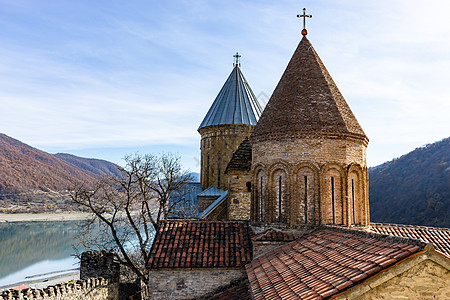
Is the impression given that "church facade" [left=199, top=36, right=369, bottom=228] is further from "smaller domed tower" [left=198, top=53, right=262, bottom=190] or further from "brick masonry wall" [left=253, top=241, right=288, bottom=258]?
"smaller domed tower" [left=198, top=53, right=262, bottom=190]

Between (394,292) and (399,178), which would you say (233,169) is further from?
(399,178)

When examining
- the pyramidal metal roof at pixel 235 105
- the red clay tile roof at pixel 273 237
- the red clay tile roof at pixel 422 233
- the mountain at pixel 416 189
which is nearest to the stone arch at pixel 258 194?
the red clay tile roof at pixel 273 237

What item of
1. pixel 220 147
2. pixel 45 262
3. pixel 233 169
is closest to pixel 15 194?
pixel 45 262

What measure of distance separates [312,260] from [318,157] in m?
3.51

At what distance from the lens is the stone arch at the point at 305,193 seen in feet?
28.7

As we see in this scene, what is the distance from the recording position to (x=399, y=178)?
4434 centimetres

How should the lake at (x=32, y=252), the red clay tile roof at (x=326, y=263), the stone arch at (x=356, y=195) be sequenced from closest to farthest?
1. the red clay tile roof at (x=326, y=263)
2. the stone arch at (x=356, y=195)
3. the lake at (x=32, y=252)

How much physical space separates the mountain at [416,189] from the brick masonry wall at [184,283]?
3372 cm

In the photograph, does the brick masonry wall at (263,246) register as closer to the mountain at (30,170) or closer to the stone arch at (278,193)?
the stone arch at (278,193)

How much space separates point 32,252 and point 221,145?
3196cm

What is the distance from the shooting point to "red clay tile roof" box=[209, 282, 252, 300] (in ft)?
24.3

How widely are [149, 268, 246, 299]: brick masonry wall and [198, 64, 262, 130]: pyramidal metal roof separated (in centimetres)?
1137

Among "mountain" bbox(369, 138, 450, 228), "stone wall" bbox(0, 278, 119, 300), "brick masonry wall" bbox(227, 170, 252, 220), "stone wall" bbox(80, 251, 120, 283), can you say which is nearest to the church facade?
"brick masonry wall" bbox(227, 170, 252, 220)

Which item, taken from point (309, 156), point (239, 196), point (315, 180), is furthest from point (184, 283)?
point (239, 196)
